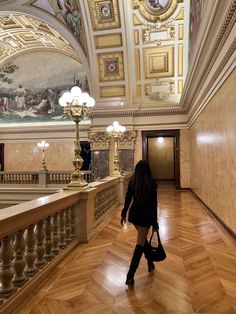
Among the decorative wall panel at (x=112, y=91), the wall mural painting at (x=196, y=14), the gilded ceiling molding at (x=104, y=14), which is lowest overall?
the decorative wall panel at (x=112, y=91)

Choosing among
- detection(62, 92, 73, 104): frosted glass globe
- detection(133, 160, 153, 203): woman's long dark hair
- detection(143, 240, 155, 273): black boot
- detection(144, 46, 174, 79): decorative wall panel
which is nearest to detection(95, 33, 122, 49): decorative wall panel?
detection(144, 46, 174, 79): decorative wall panel

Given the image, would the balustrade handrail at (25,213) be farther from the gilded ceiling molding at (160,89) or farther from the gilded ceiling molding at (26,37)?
the gilded ceiling molding at (26,37)

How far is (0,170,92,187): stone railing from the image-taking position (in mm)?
13891

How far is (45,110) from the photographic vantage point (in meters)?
17.2

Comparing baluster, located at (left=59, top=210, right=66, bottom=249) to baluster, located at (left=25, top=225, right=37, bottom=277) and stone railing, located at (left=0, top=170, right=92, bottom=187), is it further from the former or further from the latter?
stone railing, located at (left=0, top=170, right=92, bottom=187)

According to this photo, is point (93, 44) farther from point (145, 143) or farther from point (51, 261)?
point (51, 261)

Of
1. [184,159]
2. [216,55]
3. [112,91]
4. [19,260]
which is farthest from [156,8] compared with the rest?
[19,260]

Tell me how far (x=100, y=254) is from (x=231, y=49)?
400 centimetres

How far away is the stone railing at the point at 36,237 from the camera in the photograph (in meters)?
2.59

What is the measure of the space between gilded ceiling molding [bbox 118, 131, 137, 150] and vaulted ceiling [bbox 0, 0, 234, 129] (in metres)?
0.97

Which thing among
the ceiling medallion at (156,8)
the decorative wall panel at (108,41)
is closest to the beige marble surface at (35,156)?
the decorative wall panel at (108,41)

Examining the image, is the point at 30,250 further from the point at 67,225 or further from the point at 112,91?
the point at 112,91

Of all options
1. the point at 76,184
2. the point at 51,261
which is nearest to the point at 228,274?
the point at 51,261

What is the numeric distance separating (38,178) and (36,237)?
1121 cm
